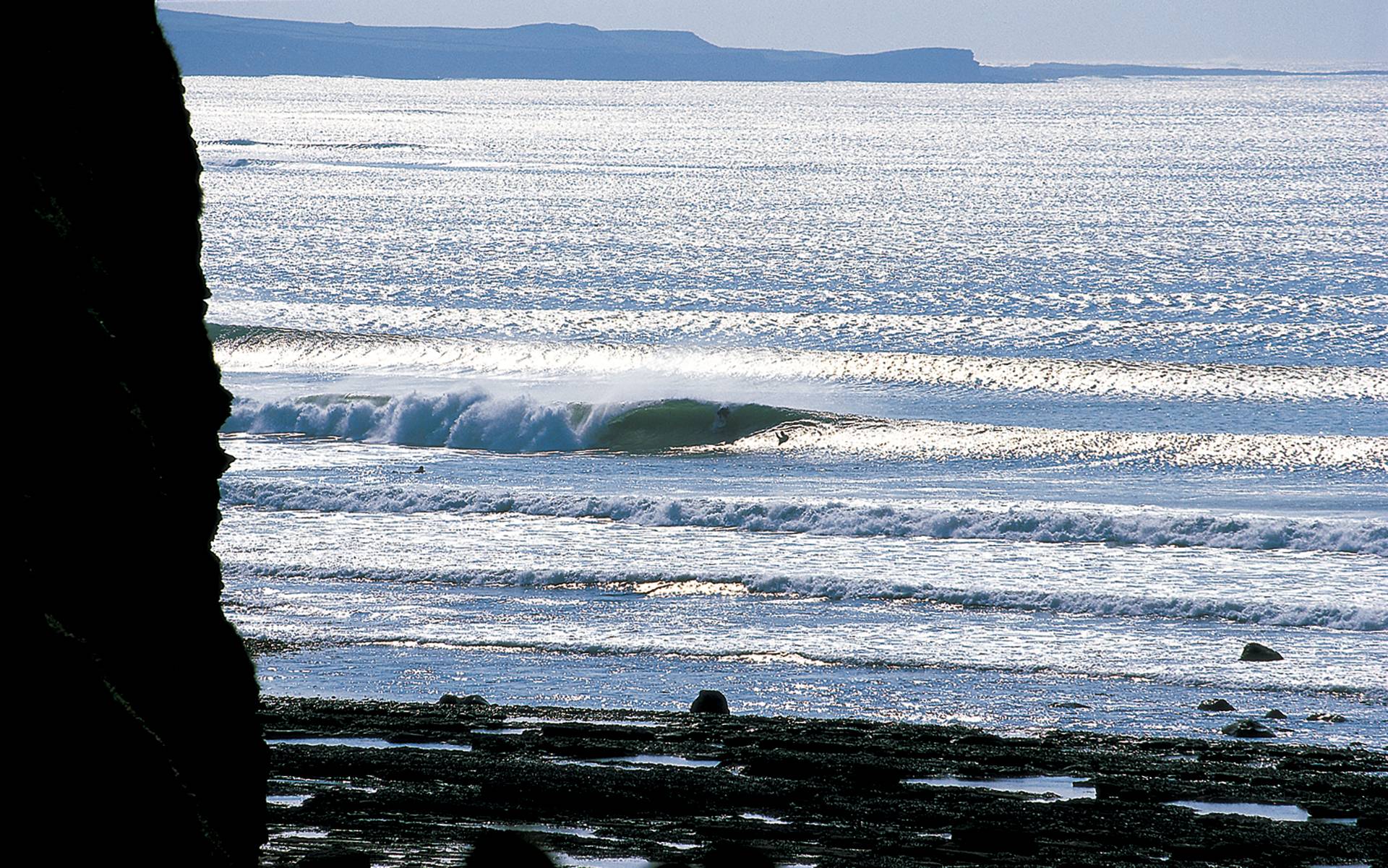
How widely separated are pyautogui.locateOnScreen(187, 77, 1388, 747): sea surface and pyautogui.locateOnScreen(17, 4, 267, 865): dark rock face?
10.5 meters

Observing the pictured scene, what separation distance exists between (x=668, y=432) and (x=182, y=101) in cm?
2960

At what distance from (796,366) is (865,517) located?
54.7 feet

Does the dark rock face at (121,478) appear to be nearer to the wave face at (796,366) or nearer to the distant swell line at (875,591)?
the distant swell line at (875,591)

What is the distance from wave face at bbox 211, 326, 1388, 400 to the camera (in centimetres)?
3672

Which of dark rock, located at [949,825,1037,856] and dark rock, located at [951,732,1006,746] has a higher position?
dark rock, located at [949,825,1037,856]

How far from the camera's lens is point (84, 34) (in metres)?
4.53

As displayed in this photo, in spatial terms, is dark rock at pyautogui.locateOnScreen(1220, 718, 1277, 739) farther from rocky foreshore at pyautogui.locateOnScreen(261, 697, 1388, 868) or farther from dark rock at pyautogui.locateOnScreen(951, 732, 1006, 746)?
dark rock at pyautogui.locateOnScreen(951, 732, 1006, 746)

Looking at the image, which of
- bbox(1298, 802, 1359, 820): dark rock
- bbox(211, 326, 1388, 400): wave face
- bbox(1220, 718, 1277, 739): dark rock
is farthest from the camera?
bbox(211, 326, 1388, 400): wave face

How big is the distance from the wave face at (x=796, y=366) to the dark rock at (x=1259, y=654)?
19229 mm

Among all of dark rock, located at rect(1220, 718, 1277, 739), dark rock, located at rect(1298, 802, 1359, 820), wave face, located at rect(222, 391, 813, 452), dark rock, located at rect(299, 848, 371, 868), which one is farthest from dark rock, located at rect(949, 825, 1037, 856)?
wave face, located at rect(222, 391, 813, 452)

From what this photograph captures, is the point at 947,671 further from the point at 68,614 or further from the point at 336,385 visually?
the point at 336,385

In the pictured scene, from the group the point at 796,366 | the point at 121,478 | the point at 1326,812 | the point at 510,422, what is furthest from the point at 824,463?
the point at 121,478

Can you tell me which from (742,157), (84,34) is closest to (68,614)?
(84,34)

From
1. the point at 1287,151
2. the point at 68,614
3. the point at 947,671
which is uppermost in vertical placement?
the point at 1287,151
